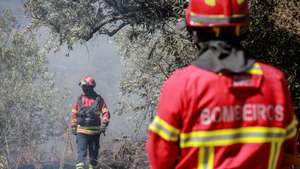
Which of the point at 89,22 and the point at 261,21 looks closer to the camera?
the point at 261,21

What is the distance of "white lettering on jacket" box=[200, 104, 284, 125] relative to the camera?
1900 millimetres

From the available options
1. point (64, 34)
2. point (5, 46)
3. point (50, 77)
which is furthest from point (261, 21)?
point (50, 77)

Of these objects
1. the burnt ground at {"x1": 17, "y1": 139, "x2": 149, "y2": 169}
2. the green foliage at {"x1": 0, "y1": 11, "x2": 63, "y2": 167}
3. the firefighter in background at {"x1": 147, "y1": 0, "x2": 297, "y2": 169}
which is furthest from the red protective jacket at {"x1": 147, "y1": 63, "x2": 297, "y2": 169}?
the green foliage at {"x1": 0, "y1": 11, "x2": 63, "y2": 167}

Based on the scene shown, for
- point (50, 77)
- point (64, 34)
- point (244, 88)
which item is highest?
point (244, 88)

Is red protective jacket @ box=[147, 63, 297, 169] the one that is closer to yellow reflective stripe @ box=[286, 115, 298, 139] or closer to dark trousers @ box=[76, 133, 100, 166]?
yellow reflective stripe @ box=[286, 115, 298, 139]

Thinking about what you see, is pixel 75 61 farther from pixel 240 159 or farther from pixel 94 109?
pixel 240 159

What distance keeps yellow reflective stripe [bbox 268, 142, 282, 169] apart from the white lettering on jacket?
10cm

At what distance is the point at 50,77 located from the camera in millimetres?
24250

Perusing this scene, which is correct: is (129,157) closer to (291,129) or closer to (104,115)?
(104,115)

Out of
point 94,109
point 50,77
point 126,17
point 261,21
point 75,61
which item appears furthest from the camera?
point 75,61

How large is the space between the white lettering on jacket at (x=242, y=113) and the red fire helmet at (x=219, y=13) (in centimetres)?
31

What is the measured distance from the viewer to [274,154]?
2010 millimetres

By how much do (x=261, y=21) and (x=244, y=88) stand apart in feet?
14.3

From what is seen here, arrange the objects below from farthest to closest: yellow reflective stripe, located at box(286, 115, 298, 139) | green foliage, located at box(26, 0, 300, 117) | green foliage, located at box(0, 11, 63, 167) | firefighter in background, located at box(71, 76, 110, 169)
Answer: green foliage, located at box(0, 11, 63, 167), firefighter in background, located at box(71, 76, 110, 169), green foliage, located at box(26, 0, 300, 117), yellow reflective stripe, located at box(286, 115, 298, 139)
